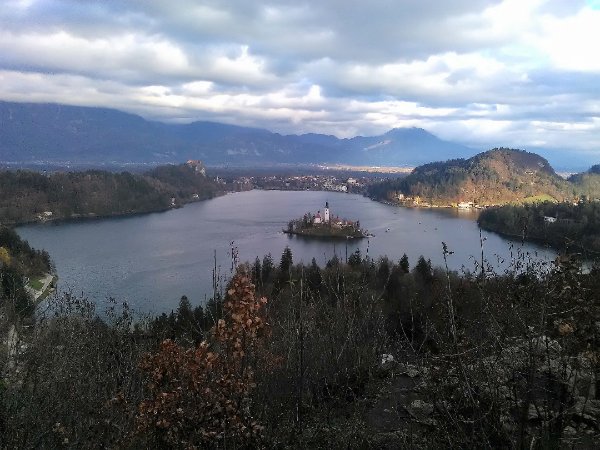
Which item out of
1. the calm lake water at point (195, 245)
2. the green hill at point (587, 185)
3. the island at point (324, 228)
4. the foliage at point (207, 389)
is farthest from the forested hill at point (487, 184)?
the foliage at point (207, 389)

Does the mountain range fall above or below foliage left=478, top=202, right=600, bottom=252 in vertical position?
above

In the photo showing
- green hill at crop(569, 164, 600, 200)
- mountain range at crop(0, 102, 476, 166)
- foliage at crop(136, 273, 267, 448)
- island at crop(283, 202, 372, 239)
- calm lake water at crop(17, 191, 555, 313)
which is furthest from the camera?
mountain range at crop(0, 102, 476, 166)

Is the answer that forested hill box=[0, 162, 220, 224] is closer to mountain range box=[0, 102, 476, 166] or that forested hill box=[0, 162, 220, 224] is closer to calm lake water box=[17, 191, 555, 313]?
calm lake water box=[17, 191, 555, 313]

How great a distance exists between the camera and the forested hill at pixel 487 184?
53750 millimetres

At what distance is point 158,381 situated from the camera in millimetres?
2004

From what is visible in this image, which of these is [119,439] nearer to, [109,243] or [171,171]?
[109,243]

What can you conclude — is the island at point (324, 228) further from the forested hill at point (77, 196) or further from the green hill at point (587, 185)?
the green hill at point (587, 185)

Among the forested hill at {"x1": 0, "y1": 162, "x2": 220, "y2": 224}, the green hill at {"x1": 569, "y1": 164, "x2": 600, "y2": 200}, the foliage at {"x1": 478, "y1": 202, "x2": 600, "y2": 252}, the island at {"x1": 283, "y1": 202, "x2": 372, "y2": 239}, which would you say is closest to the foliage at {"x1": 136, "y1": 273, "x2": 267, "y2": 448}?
the foliage at {"x1": 478, "y1": 202, "x2": 600, "y2": 252}

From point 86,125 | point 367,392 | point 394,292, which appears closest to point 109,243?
point 394,292

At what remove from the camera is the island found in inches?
1208

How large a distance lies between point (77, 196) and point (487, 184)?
4381 cm

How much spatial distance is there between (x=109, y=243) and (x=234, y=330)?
27156 millimetres

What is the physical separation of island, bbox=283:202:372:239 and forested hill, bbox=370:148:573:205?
2346 cm

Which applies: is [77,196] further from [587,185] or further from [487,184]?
[587,185]
